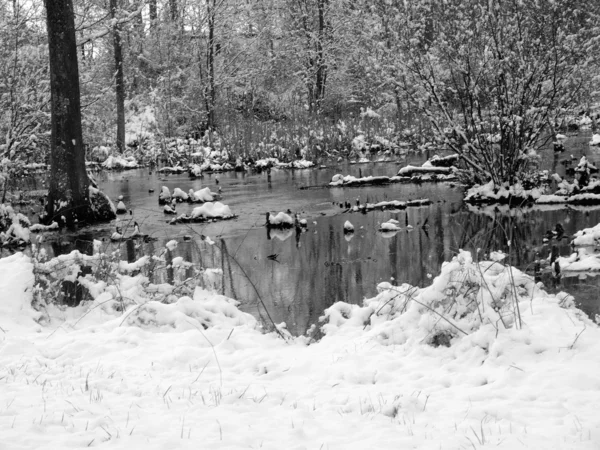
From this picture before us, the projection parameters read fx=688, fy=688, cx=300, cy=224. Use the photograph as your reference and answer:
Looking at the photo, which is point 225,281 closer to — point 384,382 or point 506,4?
point 384,382

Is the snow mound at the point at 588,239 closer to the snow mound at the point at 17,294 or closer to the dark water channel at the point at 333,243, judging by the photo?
the dark water channel at the point at 333,243

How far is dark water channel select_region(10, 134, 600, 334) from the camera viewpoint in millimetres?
7512

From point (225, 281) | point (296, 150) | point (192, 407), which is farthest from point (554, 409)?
point (296, 150)

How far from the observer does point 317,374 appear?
4797mm

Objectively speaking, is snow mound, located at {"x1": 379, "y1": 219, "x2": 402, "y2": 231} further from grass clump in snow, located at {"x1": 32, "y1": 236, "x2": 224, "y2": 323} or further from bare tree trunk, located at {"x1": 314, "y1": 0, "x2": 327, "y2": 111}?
bare tree trunk, located at {"x1": 314, "y1": 0, "x2": 327, "y2": 111}

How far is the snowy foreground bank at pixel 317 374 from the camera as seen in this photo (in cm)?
365

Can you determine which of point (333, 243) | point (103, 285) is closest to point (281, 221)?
point (333, 243)

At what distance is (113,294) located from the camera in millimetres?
6789

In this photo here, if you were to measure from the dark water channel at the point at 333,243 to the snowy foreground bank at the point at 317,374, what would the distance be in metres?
1.13

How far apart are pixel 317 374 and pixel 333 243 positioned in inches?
213

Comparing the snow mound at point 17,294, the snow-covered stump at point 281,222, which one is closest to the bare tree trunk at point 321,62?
the snow-covered stump at point 281,222

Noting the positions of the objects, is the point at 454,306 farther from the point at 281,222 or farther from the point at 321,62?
the point at 321,62

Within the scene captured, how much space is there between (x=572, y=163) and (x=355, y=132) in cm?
1091

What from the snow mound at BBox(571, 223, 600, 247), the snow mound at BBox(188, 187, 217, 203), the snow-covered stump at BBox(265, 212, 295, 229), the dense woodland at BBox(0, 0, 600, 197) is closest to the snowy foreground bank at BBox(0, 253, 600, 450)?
the snow mound at BBox(571, 223, 600, 247)
